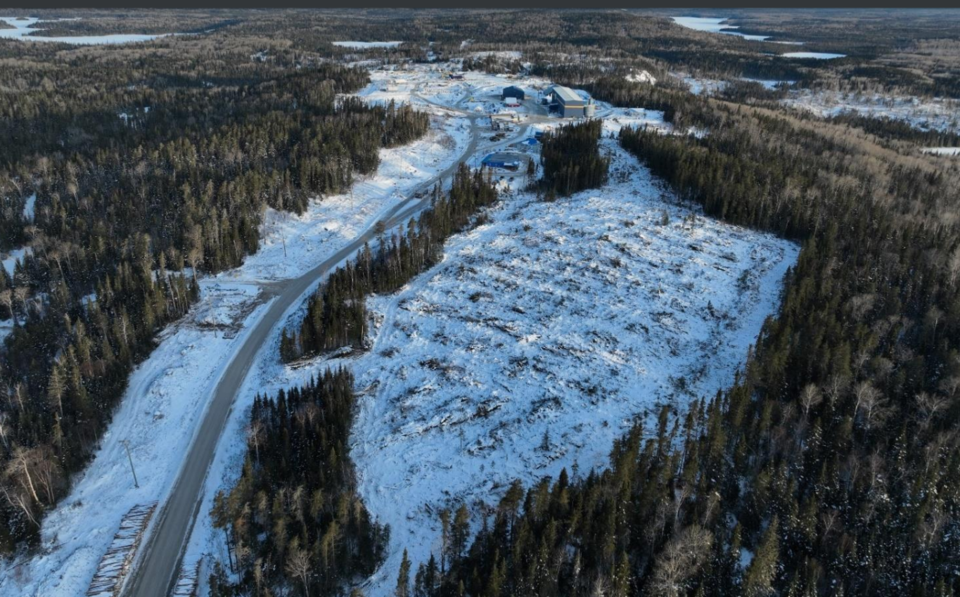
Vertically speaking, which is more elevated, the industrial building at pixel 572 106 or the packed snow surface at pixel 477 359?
the industrial building at pixel 572 106

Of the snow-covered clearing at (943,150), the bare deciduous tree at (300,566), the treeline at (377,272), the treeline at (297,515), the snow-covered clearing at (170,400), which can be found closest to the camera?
the bare deciduous tree at (300,566)

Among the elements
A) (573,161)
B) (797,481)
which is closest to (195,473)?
(797,481)

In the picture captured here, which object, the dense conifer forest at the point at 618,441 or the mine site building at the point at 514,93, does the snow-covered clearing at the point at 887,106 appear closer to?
the dense conifer forest at the point at 618,441

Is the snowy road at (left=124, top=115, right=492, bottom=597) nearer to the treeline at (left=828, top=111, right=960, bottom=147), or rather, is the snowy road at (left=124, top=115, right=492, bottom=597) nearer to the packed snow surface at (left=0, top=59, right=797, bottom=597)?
the packed snow surface at (left=0, top=59, right=797, bottom=597)

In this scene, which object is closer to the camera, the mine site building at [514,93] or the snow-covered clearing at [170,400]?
the snow-covered clearing at [170,400]

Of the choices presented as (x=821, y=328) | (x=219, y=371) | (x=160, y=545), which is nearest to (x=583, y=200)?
(x=821, y=328)

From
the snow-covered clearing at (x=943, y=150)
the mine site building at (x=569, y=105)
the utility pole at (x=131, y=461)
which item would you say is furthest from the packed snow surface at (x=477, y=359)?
the snow-covered clearing at (x=943, y=150)

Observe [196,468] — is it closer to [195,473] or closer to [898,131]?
[195,473]
